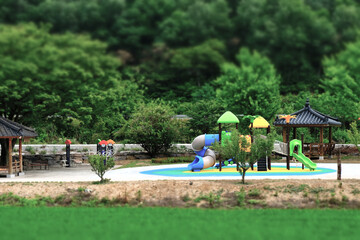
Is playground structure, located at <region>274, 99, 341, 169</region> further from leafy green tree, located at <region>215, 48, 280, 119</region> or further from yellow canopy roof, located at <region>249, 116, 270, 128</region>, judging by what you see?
leafy green tree, located at <region>215, 48, 280, 119</region>

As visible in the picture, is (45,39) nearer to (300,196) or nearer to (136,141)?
(136,141)

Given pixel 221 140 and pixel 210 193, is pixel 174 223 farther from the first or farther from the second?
pixel 221 140

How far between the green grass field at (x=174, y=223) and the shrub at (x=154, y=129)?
1750 cm

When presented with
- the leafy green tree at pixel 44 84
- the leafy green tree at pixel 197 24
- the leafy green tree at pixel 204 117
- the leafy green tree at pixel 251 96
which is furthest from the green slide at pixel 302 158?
the leafy green tree at pixel 197 24

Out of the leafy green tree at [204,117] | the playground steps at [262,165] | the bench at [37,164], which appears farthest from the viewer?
the leafy green tree at [204,117]

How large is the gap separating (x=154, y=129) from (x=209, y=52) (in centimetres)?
2768

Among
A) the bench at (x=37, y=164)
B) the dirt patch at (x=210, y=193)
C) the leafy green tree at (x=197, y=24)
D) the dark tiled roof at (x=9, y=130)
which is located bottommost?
the dirt patch at (x=210, y=193)

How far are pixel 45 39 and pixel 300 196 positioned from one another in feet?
73.2

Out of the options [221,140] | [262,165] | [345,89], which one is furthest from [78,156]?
[345,89]

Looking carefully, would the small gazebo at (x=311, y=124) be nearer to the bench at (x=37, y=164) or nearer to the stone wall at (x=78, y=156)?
the stone wall at (x=78, y=156)

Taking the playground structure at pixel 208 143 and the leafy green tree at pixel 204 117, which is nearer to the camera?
→ the playground structure at pixel 208 143

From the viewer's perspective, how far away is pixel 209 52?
6188 centimetres

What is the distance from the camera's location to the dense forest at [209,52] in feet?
141

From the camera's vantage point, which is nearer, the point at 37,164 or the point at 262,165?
the point at 262,165
